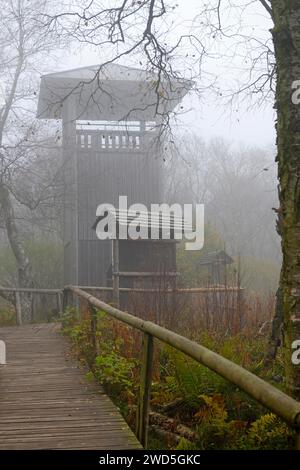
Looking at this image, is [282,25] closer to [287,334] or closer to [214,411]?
[287,334]

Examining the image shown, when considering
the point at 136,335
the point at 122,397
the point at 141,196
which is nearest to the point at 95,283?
the point at 141,196

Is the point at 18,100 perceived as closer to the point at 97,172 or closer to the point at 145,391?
the point at 97,172

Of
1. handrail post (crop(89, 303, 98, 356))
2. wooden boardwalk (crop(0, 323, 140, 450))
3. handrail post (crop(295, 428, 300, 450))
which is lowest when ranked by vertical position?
wooden boardwalk (crop(0, 323, 140, 450))

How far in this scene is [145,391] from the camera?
4660mm

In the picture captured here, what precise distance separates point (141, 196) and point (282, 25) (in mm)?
16466

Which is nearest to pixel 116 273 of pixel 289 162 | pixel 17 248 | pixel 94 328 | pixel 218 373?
pixel 94 328

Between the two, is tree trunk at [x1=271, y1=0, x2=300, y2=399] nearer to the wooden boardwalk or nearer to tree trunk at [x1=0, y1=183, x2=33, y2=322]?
the wooden boardwalk

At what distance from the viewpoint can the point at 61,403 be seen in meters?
Result: 6.11

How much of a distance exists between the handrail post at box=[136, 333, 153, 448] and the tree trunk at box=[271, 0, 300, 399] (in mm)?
1099

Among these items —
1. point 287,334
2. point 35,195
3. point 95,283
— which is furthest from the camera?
point 35,195

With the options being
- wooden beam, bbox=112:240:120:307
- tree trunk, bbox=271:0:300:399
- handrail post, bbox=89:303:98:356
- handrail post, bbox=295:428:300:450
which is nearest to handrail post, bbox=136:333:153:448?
tree trunk, bbox=271:0:300:399

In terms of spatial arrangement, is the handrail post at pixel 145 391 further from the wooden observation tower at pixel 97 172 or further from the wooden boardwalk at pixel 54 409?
the wooden observation tower at pixel 97 172

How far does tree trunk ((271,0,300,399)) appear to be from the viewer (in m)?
4.66

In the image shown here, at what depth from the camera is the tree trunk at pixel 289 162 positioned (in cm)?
466
